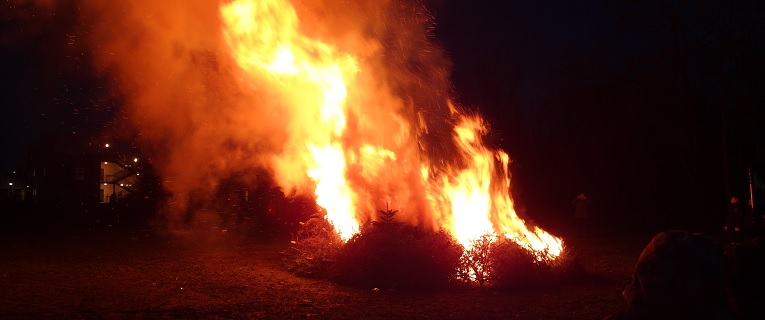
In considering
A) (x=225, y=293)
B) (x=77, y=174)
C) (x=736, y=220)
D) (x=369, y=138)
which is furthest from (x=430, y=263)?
(x=77, y=174)

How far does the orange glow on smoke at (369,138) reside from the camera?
11.1m

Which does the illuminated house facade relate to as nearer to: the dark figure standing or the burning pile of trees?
the dark figure standing

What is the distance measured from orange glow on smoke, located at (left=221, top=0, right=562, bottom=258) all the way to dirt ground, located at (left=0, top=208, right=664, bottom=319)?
1.84m

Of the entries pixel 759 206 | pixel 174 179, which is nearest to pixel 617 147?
pixel 759 206

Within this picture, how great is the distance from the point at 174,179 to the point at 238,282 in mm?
10591

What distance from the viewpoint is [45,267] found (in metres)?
11.3

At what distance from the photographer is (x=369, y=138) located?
11250mm

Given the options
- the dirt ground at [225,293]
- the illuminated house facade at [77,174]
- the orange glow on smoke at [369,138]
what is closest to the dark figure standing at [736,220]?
the dirt ground at [225,293]

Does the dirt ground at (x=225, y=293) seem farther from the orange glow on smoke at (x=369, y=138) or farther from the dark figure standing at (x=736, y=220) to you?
the dark figure standing at (x=736, y=220)

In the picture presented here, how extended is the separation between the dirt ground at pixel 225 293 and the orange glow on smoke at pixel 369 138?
72.6 inches

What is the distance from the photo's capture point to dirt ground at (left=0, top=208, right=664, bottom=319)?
7531 millimetres

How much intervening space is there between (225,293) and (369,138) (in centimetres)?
377

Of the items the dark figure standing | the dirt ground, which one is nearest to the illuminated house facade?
the dirt ground

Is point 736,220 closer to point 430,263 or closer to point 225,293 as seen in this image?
point 430,263
